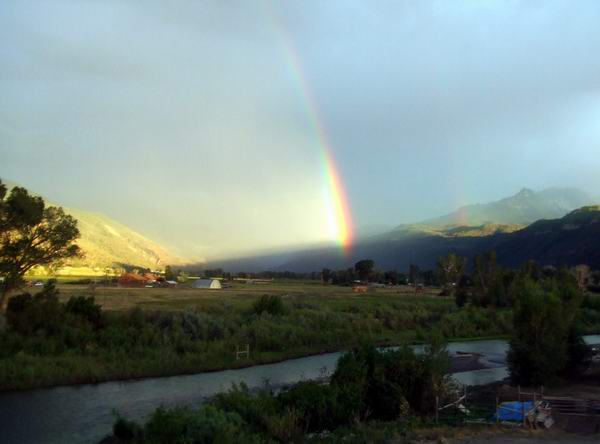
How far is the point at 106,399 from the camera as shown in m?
29.7

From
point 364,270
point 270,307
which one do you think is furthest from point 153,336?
point 364,270

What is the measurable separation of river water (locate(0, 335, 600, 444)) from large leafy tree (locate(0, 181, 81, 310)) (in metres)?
12.4

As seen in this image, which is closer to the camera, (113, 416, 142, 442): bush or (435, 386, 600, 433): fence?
(435, 386, 600, 433): fence

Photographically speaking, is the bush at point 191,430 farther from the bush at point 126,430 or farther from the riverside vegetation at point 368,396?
the bush at point 126,430

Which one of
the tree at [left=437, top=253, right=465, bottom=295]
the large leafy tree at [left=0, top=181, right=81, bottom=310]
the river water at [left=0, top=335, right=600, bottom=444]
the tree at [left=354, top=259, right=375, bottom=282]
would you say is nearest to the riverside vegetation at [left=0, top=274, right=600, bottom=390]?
the river water at [left=0, top=335, right=600, bottom=444]

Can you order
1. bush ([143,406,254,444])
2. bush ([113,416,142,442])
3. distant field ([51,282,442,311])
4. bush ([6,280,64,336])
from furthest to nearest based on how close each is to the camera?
1. distant field ([51,282,442,311])
2. bush ([6,280,64,336])
3. bush ([113,416,142,442])
4. bush ([143,406,254,444])

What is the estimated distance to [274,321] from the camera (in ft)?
172

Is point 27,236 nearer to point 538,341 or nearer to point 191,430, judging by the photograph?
point 191,430

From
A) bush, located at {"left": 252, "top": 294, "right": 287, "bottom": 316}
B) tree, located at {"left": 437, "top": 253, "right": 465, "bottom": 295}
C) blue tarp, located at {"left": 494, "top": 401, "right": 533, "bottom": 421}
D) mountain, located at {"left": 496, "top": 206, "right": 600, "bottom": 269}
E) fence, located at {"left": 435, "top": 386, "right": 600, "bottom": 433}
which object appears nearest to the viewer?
fence, located at {"left": 435, "top": 386, "right": 600, "bottom": 433}

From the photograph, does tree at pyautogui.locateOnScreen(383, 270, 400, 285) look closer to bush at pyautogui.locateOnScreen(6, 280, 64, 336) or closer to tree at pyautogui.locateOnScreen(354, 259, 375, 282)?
tree at pyautogui.locateOnScreen(354, 259, 375, 282)

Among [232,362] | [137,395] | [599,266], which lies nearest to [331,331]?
[232,362]

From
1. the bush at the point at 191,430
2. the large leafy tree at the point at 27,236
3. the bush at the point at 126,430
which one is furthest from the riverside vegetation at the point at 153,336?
the bush at the point at 191,430

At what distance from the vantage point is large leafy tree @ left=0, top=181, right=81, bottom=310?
40375 mm

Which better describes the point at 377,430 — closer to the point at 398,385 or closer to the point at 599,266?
the point at 398,385
